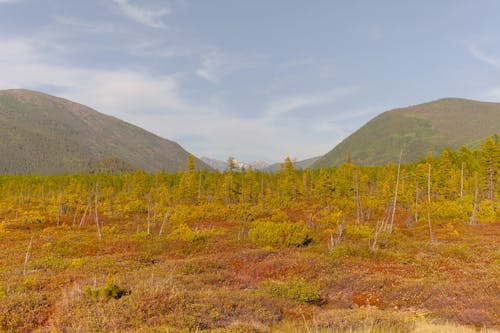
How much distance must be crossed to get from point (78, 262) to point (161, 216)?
34.4m

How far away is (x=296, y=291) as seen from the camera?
615 inches

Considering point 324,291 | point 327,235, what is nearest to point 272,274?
point 324,291

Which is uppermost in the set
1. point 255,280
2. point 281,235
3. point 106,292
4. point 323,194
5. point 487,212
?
point 323,194

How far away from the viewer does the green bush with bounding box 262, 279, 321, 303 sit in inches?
607

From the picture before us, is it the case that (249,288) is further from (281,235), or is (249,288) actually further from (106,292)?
(281,235)

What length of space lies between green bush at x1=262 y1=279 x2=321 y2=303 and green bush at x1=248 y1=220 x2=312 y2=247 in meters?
13.5

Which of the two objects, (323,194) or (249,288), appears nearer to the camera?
(249,288)

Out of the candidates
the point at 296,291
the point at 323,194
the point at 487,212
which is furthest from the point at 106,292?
the point at 323,194

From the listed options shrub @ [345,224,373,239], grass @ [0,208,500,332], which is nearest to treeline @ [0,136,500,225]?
shrub @ [345,224,373,239]

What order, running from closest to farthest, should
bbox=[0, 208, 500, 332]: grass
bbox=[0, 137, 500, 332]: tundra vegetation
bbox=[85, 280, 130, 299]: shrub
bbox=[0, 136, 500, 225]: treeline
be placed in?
bbox=[0, 208, 500, 332]: grass
bbox=[0, 137, 500, 332]: tundra vegetation
bbox=[85, 280, 130, 299]: shrub
bbox=[0, 136, 500, 225]: treeline

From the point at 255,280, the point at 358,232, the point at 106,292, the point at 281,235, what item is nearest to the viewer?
the point at 106,292

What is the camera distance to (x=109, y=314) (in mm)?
10312

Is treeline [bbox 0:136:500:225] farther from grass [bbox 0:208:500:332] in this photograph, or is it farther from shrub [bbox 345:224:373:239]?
grass [bbox 0:208:500:332]

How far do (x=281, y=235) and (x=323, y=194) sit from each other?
140ft
